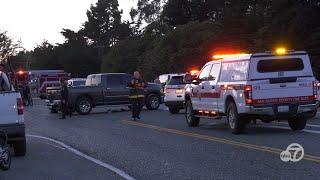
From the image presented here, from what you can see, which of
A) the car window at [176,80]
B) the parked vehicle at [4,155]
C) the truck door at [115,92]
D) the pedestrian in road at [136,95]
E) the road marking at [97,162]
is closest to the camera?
the road marking at [97,162]

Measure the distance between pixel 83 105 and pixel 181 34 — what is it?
3750cm

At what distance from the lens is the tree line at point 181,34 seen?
47719mm

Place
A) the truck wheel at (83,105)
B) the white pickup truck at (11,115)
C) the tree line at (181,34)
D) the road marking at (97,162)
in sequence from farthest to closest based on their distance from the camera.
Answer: the tree line at (181,34), the truck wheel at (83,105), the white pickup truck at (11,115), the road marking at (97,162)

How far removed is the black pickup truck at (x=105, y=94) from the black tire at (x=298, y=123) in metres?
14.7

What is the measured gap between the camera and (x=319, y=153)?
504 inches

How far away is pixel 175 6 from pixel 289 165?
7414 centimetres

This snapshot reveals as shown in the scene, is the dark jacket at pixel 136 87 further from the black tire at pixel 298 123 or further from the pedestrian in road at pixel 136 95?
the black tire at pixel 298 123

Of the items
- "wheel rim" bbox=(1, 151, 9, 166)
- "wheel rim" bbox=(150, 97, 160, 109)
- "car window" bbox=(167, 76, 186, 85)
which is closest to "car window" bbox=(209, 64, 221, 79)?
"wheel rim" bbox=(1, 151, 9, 166)

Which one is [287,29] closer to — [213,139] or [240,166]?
[213,139]

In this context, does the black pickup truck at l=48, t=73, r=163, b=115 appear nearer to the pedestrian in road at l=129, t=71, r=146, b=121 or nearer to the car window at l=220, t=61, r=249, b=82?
the pedestrian in road at l=129, t=71, r=146, b=121

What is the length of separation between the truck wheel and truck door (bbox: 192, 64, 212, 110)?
38.2 ft

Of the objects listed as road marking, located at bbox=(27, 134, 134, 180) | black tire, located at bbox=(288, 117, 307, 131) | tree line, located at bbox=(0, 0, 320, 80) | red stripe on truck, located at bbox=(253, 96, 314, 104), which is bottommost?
road marking, located at bbox=(27, 134, 134, 180)

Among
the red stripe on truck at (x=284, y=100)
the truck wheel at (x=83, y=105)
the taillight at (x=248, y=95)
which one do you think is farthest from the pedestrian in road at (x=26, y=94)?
the red stripe on truck at (x=284, y=100)

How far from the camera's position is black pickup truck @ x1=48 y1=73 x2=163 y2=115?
31328 mm
